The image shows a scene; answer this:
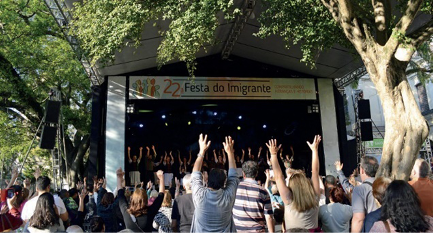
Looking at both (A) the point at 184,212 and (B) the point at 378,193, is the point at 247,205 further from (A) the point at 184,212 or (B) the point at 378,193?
(B) the point at 378,193

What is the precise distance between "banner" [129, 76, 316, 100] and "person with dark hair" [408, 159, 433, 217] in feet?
37.1

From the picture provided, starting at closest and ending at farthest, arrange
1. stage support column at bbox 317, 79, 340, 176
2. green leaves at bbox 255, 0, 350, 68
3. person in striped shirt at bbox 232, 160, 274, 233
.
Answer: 1. person in striped shirt at bbox 232, 160, 274, 233
2. green leaves at bbox 255, 0, 350, 68
3. stage support column at bbox 317, 79, 340, 176

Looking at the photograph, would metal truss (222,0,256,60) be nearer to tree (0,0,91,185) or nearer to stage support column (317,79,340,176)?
stage support column (317,79,340,176)

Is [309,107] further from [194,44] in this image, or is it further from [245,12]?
[194,44]

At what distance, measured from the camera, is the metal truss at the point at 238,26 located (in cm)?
1142

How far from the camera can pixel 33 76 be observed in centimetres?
1631

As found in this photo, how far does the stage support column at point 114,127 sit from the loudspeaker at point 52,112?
10.1 ft

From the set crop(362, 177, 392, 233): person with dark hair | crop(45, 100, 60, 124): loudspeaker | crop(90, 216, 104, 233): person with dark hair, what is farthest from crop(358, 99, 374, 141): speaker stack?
crop(90, 216, 104, 233): person with dark hair

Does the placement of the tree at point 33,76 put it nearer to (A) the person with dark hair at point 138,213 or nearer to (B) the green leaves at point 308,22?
Result: (B) the green leaves at point 308,22

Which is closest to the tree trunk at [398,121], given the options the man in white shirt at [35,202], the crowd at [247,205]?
the crowd at [247,205]

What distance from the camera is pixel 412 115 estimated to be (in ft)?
17.5

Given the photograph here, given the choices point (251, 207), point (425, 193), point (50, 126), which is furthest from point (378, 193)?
point (50, 126)

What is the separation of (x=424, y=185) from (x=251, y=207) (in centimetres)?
163

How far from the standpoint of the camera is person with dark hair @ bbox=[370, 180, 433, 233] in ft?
7.74
